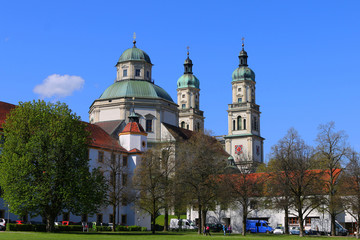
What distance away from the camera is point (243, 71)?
146 meters

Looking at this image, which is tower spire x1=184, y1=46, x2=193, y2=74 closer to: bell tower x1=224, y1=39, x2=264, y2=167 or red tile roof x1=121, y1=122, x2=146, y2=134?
bell tower x1=224, y1=39, x2=264, y2=167

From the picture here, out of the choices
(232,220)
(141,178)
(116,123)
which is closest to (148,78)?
(116,123)

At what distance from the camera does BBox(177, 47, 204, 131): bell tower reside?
150488 millimetres

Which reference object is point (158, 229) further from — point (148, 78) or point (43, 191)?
point (148, 78)

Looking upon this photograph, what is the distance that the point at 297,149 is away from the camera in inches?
2381

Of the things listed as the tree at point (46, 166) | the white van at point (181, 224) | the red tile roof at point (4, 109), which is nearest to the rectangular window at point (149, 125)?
the white van at point (181, 224)

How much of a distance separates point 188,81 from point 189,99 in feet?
18.7

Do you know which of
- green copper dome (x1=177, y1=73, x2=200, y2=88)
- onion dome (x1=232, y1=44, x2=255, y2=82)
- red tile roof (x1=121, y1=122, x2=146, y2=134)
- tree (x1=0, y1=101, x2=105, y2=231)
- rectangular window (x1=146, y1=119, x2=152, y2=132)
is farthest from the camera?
green copper dome (x1=177, y1=73, x2=200, y2=88)

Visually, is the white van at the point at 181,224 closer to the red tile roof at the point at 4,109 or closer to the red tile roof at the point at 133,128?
the red tile roof at the point at 133,128

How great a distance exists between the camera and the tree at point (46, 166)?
51.5 metres

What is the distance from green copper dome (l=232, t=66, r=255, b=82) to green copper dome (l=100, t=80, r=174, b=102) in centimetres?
4809

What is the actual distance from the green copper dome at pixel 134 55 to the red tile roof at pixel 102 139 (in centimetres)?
2112

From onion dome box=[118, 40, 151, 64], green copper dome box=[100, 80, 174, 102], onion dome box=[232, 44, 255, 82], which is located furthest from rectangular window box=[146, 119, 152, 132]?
onion dome box=[232, 44, 255, 82]

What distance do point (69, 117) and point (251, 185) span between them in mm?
23401
